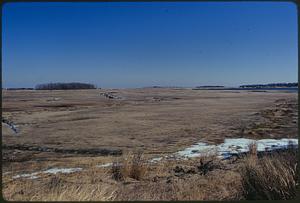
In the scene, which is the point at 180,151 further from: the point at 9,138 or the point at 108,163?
the point at 9,138

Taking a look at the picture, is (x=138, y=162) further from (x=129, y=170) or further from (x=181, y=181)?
(x=181, y=181)

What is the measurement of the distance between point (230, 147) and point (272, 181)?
16.0 ft

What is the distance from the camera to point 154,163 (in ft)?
23.0

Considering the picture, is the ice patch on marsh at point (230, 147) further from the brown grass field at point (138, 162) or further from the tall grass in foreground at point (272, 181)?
the tall grass in foreground at point (272, 181)

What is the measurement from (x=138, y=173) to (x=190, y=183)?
2.83 feet

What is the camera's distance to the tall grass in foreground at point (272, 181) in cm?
363

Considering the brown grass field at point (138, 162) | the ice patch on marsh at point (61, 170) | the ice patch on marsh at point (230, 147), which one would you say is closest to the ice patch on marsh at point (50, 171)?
the ice patch on marsh at point (61, 170)

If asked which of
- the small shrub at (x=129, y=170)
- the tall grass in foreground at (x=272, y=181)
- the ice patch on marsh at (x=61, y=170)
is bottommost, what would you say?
the ice patch on marsh at (x=61, y=170)

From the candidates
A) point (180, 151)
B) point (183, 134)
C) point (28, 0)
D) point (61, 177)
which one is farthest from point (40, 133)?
point (28, 0)

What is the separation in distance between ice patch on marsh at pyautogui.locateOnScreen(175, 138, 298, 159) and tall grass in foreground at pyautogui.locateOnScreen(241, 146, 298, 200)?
317 centimetres

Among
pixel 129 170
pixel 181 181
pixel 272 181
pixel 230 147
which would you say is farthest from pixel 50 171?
pixel 230 147

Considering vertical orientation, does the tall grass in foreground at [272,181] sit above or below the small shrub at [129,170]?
above

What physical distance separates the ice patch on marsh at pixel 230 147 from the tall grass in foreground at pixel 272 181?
125 inches

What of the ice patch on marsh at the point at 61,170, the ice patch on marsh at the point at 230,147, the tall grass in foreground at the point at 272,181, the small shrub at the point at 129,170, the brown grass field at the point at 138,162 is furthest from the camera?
the ice patch on marsh at the point at 230,147
